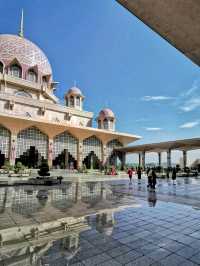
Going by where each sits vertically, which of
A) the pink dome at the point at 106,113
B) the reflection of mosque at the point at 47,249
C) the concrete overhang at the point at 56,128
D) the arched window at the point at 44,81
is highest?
the arched window at the point at 44,81

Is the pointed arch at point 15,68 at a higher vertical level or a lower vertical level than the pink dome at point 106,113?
higher

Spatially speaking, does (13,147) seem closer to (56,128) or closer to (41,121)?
(41,121)

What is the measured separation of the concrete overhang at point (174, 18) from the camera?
8.15ft

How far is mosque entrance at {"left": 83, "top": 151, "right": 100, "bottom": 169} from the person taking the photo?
1353 inches

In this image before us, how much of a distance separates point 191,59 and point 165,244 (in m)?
3.39

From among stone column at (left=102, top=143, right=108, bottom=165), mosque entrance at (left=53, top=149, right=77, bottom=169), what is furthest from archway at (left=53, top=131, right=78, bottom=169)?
stone column at (left=102, top=143, right=108, bottom=165)

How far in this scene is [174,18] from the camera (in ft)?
8.80

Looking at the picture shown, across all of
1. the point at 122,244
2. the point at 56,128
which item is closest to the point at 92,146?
the point at 56,128

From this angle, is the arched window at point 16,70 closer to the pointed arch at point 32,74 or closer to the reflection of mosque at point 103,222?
the pointed arch at point 32,74

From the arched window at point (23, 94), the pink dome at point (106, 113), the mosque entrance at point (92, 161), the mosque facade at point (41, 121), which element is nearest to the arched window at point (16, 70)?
the mosque facade at point (41, 121)

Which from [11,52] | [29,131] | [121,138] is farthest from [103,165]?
[11,52]

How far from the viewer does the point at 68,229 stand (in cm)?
438

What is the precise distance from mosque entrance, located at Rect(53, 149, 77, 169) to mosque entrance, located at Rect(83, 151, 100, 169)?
9.04ft

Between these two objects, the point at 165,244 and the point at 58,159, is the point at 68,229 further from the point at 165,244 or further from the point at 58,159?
the point at 58,159
